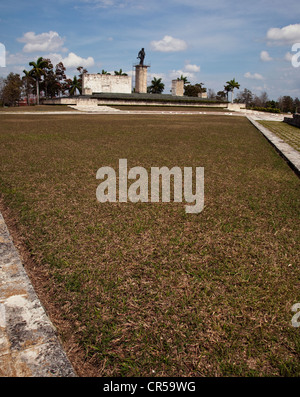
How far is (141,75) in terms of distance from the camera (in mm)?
53125

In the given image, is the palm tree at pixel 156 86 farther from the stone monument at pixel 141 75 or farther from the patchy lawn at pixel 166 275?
the patchy lawn at pixel 166 275

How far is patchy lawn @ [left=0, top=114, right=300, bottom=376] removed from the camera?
169cm

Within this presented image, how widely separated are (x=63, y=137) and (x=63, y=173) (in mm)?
5495

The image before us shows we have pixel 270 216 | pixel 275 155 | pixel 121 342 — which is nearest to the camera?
pixel 121 342

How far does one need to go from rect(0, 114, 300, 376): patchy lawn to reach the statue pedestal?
172 ft

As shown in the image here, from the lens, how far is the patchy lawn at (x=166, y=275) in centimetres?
169

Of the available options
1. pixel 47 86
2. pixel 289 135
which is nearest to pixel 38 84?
pixel 47 86

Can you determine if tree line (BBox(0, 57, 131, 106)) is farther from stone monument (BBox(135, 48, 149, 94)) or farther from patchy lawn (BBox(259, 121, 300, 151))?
patchy lawn (BBox(259, 121, 300, 151))

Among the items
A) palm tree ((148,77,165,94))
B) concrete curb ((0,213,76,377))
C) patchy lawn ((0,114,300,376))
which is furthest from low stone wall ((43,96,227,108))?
concrete curb ((0,213,76,377))

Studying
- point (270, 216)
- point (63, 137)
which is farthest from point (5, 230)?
point (63, 137)

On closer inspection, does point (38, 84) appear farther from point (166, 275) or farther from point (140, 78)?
point (166, 275)

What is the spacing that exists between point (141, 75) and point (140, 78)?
1.77 feet

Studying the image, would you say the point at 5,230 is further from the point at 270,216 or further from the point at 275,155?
the point at 275,155
